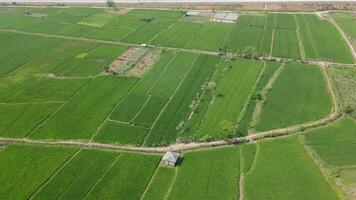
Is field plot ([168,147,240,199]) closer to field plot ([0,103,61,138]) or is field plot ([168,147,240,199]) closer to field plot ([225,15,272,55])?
field plot ([0,103,61,138])

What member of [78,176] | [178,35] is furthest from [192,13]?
[78,176]

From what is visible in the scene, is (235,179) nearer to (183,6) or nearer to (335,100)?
(335,100)

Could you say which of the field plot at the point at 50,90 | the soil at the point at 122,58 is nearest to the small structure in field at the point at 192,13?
the soil at the point at 122,58

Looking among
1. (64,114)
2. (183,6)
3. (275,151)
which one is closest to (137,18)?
(183,6)

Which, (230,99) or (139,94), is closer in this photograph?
(230,99)

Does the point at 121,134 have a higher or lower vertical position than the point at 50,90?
lower

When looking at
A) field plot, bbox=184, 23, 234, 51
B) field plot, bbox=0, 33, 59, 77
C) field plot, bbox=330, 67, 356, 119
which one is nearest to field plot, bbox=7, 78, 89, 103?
field plot, bbox=0, 33, 59, 77

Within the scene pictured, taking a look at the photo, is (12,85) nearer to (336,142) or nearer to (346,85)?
(336,142)
